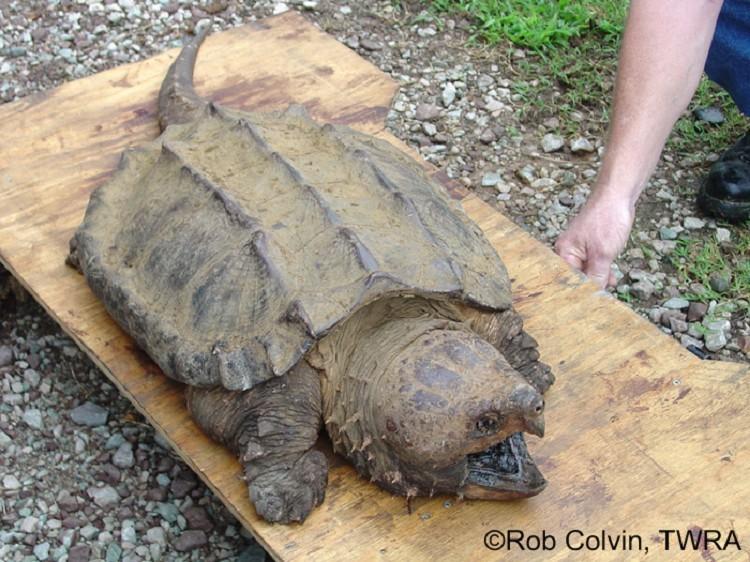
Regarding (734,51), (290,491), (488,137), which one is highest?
(734,51)

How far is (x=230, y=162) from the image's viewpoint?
289 centimetres

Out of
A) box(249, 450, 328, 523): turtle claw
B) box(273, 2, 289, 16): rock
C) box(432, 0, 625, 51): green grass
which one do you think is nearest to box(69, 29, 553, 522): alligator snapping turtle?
box(249, 450, 328, 523): turtle claw

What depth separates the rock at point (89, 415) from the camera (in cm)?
316

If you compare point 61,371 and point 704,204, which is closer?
point 61,371

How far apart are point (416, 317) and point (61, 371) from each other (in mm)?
1442

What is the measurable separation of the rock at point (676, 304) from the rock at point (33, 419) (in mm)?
2305

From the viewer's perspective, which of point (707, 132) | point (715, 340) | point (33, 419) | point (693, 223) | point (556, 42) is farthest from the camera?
point (556, 42)

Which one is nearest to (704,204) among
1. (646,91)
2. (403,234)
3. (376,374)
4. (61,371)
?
(646,91)

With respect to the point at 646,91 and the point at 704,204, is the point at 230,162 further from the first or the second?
the point at 704,204

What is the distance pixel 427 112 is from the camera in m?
4.61

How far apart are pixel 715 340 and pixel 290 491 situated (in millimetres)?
1931

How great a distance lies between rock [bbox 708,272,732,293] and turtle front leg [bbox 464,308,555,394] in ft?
4.63

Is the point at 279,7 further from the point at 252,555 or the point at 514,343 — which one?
the point at 252,555

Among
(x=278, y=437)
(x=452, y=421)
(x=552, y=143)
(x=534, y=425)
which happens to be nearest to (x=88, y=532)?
(x=278, y=437)
